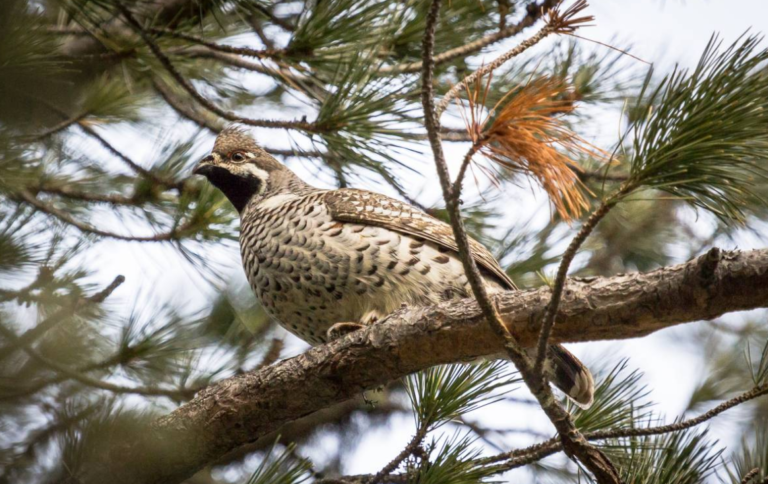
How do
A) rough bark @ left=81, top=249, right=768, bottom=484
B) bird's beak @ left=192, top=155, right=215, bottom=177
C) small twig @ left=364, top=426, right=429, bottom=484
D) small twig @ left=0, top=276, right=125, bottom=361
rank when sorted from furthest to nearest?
bird's beak @ left=192, top=155, right=215, bottom=177, small twig @ left=364, top=426, right=429, bottom=484, rough bark @ left=81, top=249, right=768, bottom=484, small twig @ left=0, top=276, right=125, bottom=361

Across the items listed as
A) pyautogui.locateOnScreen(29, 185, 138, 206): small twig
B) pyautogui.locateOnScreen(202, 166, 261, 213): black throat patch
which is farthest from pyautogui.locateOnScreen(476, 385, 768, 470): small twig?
pyautogui.locateOnScreen(202, 166, 261, 213): black throat patch

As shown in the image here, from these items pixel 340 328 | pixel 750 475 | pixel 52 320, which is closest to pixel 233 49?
pixel 340 328

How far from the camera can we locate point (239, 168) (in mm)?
5293

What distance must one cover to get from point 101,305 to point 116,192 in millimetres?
Answer: 1002

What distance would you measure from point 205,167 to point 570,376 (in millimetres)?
2581

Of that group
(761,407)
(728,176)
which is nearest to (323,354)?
(728,176)

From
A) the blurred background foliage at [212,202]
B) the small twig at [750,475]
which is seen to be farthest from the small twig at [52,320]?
the small twig at [750,475]

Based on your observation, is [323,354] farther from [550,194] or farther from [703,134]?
[703,134]

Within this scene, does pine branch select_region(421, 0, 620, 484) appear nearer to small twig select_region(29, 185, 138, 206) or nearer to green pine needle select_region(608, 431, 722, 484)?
green pine needle select_region(608, 431, 722, 484)

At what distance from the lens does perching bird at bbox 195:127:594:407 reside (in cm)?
410

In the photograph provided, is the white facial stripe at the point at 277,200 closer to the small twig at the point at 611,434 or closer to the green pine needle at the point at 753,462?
the small twig at the point at 611,434

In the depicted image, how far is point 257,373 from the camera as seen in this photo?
3.68 meters

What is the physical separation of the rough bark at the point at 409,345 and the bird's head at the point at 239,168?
1787mm

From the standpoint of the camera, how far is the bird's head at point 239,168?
513 cm
